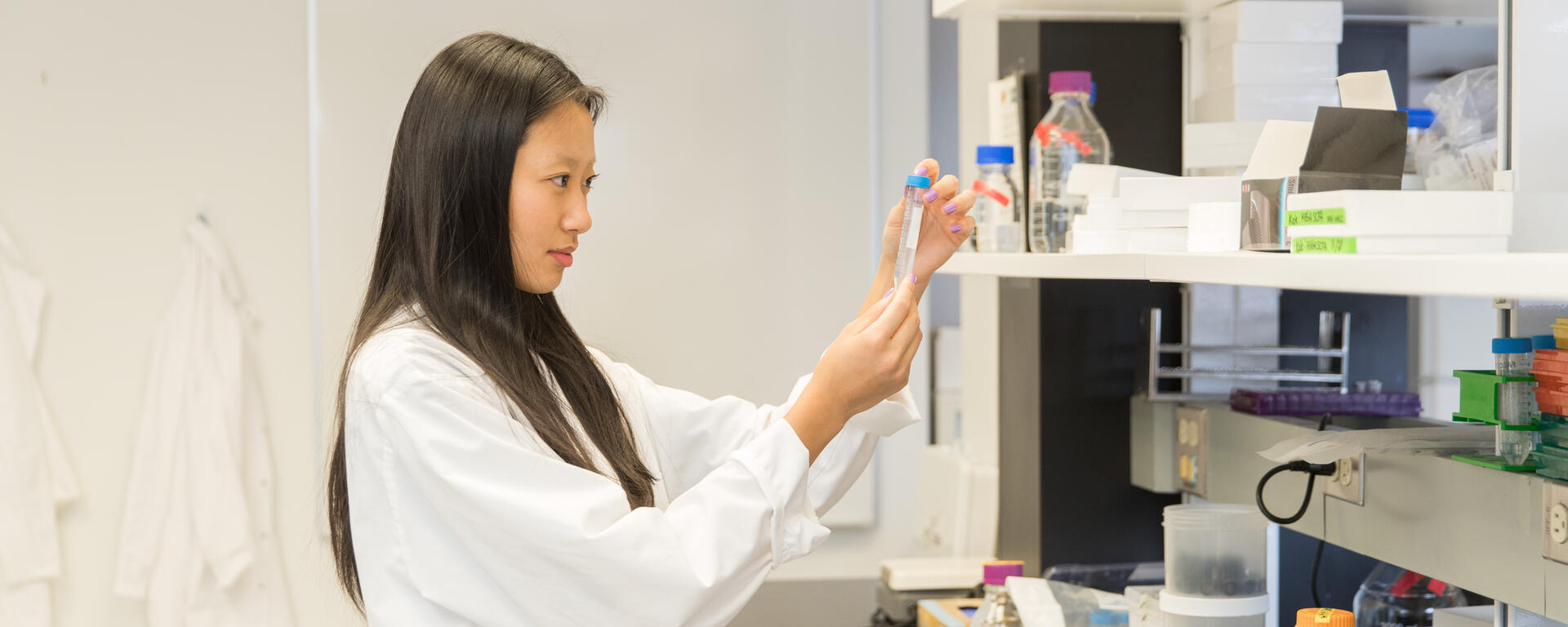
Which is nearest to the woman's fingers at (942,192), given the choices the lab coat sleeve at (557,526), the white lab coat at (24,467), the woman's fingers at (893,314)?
the woman's fingers at (893,314)

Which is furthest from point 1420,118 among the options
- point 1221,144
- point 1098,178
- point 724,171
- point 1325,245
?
point 724,171

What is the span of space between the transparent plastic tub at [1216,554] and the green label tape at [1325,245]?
68cm

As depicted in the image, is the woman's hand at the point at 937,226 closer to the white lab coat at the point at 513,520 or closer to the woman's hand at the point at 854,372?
the woman's hand at the point at 854,372

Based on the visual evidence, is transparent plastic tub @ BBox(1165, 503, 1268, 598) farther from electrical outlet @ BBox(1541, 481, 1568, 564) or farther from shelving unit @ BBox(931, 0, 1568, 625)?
electrical outlet @ BBox(1541, 481, 1568, 564)

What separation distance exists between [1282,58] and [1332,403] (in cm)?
48

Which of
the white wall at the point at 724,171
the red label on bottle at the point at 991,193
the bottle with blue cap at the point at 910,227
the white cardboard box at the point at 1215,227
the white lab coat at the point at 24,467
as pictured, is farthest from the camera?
the white wall at the point at 724,171

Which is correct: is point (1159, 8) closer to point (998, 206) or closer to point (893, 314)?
point (998, 206)

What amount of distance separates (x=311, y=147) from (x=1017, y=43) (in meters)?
1.55

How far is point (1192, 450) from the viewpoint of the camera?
1771 millimetres

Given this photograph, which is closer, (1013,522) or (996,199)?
(996,199)

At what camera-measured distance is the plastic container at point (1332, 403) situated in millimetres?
1629

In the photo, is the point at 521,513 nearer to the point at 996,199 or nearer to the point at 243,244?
the point at 996,199

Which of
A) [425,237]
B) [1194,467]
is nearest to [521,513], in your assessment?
[425,237]

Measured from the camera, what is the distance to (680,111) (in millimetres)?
2754
